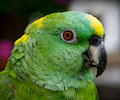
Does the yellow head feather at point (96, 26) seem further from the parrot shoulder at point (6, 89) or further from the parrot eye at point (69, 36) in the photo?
the parrot shoulder at point (6, 89)

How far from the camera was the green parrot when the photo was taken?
3.36ft

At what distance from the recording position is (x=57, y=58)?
1.03 m

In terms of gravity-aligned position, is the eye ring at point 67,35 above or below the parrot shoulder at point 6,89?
above

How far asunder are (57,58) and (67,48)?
0.07m

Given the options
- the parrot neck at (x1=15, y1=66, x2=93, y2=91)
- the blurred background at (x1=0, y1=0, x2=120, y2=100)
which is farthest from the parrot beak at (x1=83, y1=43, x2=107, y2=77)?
the blurred background at (x1=0, y1=0, x2=120, y2=100)

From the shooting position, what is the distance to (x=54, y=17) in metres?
1.08

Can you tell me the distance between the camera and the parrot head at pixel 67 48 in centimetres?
102

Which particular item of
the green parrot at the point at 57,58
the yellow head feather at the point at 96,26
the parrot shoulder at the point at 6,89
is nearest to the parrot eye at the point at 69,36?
the green parrot at the point at 57,58

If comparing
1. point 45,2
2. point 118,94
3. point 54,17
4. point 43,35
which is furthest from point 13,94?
point 118,94

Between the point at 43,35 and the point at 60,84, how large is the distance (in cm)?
27

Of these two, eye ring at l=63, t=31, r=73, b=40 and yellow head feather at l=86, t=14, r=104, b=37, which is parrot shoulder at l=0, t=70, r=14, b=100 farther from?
yellow head feather at l=86, t=14, r=104, b=37

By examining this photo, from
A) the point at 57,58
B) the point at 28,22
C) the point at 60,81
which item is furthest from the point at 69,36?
the point at 28,22

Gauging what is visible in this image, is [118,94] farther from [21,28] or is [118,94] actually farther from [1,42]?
[1,42]

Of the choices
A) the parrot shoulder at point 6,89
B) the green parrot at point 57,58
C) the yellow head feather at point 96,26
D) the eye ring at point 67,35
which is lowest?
the parrot shoulder at point 6,89
